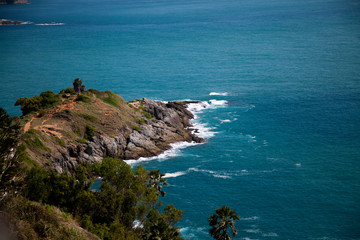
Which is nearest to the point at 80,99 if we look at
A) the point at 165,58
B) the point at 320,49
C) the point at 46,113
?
the point at 46,113

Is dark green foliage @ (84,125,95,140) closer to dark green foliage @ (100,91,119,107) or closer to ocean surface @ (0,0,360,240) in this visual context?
ocean surface @ (0,0,360,240)

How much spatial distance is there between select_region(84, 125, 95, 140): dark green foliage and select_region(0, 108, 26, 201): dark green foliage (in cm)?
4820

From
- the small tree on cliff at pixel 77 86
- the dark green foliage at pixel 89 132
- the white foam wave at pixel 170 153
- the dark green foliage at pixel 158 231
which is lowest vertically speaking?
the white foam wave at pixel 170 153

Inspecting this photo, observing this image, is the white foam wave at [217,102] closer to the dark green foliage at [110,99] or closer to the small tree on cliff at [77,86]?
the dark green foliage at [110,99]

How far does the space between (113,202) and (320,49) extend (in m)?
170

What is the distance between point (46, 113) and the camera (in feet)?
310

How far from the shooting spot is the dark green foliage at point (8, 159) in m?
36.4

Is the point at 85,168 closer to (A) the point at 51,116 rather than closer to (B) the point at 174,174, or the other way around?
(B) the point at 174,174

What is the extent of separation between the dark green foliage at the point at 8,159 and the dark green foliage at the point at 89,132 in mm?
48205

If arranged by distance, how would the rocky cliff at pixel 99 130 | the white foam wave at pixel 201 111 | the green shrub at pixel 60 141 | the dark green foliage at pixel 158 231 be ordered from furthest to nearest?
the white foam wave at pixel 201 111, the green shrub at pixel 60 141, the rocky cliff at pixel 99 130, the dark green foliage at pixel 158 231

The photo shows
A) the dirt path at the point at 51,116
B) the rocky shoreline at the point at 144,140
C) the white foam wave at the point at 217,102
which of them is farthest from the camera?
the white foam wave at the point at 217,102

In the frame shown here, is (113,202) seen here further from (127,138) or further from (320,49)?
(320,49)

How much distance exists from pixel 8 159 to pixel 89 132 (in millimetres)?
53765

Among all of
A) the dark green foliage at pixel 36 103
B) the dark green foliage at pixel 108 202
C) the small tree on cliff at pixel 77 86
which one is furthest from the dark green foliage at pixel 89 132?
the dark green foliage at pixel 108 202
